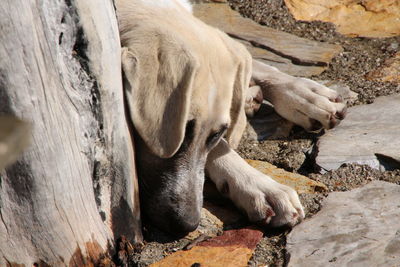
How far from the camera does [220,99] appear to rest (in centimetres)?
246

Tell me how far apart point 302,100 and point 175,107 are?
1.19 m

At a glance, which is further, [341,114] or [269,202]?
[341,114]

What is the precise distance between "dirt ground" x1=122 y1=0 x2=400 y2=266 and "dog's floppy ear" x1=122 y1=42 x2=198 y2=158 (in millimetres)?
407

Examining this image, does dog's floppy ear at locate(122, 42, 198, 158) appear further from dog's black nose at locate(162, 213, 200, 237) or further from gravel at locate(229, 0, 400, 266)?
gravel at locate(229, 0, 400, 266)

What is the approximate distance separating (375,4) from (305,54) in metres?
0.95

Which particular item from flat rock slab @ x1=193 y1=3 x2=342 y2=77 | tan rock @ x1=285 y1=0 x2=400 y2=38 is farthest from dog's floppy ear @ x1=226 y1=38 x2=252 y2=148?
tan rock @ x1=285 y1=0 x2=400 y2=38

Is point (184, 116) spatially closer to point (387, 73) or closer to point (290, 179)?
point (290, 179)

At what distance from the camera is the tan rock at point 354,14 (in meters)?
4.32

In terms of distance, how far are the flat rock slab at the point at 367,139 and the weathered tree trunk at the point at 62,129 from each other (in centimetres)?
122

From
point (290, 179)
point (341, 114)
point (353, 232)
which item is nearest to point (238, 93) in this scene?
point (290, 179)

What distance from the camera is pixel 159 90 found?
7.21 feet

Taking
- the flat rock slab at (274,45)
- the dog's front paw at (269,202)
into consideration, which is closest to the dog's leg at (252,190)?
the dog's front paw at (269,202)

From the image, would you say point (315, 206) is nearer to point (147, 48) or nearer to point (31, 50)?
point (147, 48)

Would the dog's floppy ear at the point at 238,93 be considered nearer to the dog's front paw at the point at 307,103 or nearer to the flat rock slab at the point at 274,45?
the dog's front paw at the point at 307,103
